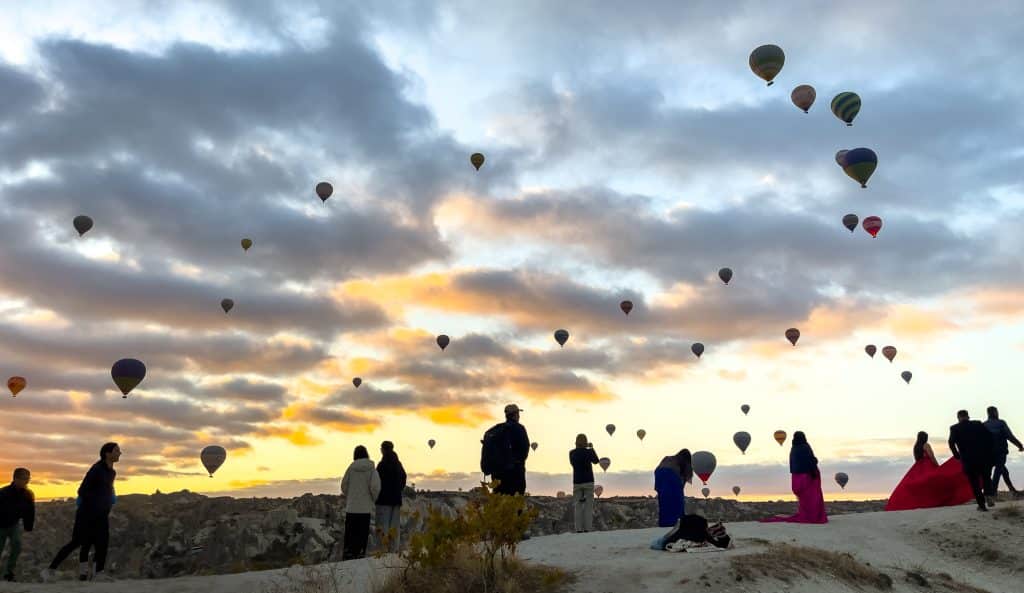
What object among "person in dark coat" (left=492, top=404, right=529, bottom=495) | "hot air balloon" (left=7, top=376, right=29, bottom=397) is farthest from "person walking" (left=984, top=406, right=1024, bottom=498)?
"hot air balloon" (left=7, top=376, right=29, bottom=397)

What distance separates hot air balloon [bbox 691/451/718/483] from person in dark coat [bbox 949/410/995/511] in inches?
1160

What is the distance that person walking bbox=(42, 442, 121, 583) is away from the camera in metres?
16.8

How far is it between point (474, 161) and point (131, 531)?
24.6m

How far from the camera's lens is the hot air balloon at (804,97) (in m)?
44.2

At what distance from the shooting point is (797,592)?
13.3 m

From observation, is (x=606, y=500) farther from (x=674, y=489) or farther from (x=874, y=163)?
(x=674, y=489)

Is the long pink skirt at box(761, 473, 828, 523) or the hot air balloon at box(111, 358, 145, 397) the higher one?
the hot air balloon at box(111, 358, 145, 397)

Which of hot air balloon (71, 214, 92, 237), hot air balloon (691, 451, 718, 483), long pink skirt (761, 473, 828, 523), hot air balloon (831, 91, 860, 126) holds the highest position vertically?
hot air balloon (831, 91, 860, 126)

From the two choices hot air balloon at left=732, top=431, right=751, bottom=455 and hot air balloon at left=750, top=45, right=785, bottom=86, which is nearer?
hot air balloon at left=750, top=45, right=785, bottom=86

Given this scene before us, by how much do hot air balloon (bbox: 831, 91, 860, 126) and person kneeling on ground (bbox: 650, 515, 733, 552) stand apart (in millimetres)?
32050

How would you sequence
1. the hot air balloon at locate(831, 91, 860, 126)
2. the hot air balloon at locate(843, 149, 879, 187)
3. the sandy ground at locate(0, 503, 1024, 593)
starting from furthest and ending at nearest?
the hot air balloon at locate(831, 91, 860, 126) < the hot air balloon at locate(843, 149, 879, 187) < the sandy ground at locate(0, 503, 1024, 593)

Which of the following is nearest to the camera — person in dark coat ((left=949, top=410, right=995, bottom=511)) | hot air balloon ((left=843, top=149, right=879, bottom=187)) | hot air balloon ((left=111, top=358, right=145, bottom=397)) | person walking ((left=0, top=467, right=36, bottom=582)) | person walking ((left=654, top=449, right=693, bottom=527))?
person walking ((left=0, top=467, right=36, bottom=582))

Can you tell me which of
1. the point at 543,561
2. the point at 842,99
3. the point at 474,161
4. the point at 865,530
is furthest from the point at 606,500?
the point at 543,561

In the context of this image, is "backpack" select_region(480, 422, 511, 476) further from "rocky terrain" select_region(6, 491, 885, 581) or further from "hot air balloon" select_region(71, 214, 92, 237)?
"hot air balloon" select_region(71, 214, 92, 237)
